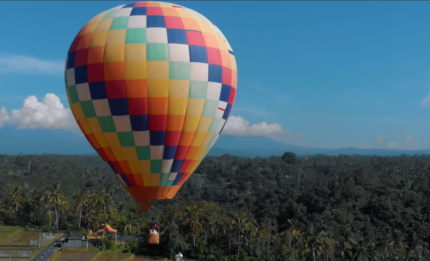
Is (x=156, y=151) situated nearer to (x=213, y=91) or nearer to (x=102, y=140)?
(x=102, y=140)

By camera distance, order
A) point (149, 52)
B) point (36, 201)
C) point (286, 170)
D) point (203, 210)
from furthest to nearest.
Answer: point (286, 170) → point (36, 201) → point (203, 210) → point (149, 52)

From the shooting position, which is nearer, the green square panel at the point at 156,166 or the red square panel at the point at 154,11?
the red square panel at the point at 154,11

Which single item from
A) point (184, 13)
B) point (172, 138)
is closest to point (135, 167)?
point (172, 138)

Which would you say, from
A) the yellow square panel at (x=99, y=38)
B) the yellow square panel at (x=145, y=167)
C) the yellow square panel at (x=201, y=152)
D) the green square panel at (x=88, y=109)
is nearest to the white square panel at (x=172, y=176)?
the yellow square panel at (x=145, y=167)

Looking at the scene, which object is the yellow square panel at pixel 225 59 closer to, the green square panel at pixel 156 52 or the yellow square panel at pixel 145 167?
the green square panel at pixel 156 52

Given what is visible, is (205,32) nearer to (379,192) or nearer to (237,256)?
(237,256)

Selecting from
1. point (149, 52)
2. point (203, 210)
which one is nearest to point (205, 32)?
point (149, 52)
